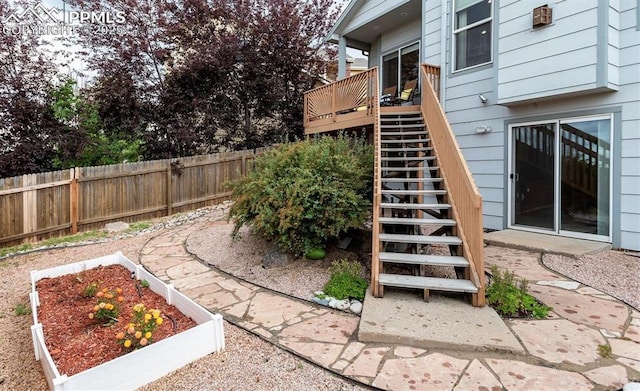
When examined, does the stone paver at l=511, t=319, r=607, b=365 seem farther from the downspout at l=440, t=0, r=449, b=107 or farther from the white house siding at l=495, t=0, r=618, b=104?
the downspout at l=440, t=0, r=449, b=107

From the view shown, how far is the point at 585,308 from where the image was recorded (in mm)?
3377

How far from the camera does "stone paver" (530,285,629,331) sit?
311 cm

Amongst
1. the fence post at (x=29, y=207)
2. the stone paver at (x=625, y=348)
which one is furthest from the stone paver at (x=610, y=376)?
the fence post at (x=29, y=207)

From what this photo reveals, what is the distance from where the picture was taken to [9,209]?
633 centimetres

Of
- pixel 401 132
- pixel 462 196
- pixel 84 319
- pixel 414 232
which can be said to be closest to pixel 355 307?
pixel 414 232

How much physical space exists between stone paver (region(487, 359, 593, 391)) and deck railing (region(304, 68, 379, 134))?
511 centimetres

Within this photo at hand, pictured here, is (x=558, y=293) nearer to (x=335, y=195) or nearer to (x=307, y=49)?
(x=335, y=195)

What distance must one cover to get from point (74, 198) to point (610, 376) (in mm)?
8679

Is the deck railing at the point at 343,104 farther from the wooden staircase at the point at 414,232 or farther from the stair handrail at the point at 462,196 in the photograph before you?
the stair handrail at the point at 462,196

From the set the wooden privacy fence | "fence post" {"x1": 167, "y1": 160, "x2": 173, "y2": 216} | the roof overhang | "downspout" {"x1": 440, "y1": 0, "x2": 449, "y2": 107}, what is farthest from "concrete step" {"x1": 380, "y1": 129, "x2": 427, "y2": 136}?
"fence post" {"x1": 167, "y1": 160, "x2": 173, "y2": 216}

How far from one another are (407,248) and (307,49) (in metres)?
9.50

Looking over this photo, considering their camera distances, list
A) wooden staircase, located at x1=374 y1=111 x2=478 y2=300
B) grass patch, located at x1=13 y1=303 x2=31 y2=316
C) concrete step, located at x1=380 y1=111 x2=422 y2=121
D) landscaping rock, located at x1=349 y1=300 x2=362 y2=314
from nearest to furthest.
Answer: landscaping rock, located at x1=349 y1=300 x2=362 y2=314, wooden staircase, located at x1=374 y1=111 x2=478 y2=300, grass patch, located at x1=13 y1=303 x2=31 y2=316, concrete step, located at x1=380 y1=111 x2=422 y2=121

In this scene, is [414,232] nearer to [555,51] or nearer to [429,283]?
[429,283]

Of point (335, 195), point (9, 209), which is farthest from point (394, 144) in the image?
point (9, 209)
